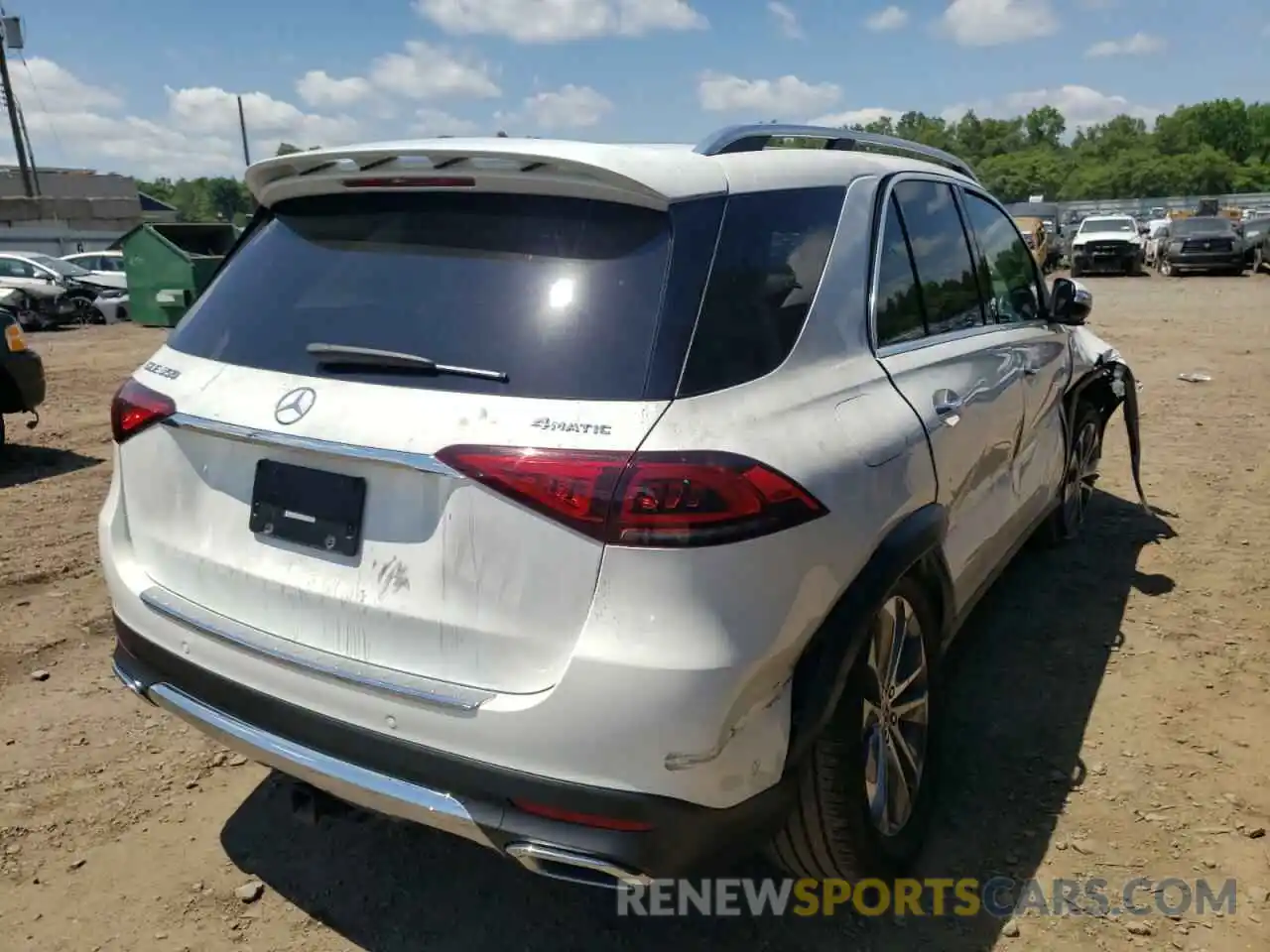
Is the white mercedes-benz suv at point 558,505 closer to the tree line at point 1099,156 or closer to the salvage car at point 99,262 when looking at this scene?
the salvage car at point 99,262

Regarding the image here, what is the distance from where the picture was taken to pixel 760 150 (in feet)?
8.34

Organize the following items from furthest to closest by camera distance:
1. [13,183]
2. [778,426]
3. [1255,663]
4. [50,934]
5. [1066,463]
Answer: [13,183], [1066,463], [1255,663], [50,934], [778,426]

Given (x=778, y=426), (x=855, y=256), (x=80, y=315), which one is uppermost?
(x=855, y=256)

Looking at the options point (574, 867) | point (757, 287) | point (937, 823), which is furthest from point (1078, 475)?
point (574, 867)

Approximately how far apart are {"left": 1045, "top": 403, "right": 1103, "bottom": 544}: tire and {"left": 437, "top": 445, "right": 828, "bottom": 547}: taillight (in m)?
3.22

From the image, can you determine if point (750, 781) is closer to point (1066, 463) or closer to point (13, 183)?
point (1066, 463)

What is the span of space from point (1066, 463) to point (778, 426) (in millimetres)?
3084

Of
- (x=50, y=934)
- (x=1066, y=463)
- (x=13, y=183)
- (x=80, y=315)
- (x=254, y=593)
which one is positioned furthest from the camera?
(x=13, y=183)

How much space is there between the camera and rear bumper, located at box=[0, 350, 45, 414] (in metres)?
7.08

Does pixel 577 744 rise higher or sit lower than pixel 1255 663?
higher

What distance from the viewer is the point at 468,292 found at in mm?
2156

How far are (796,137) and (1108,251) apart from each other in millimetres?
26951

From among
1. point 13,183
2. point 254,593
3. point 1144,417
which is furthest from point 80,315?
point 13,183

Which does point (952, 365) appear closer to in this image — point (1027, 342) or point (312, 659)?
point (1027, 342)
